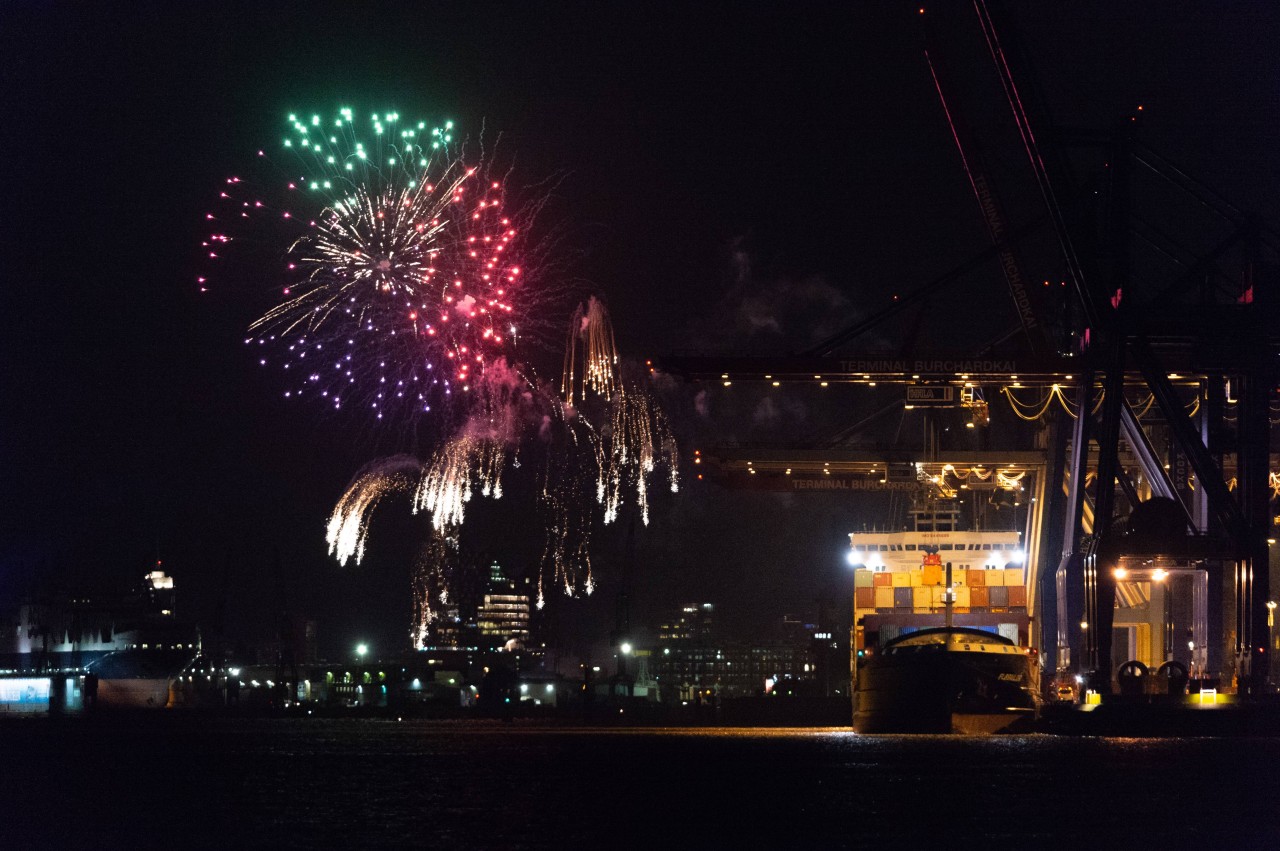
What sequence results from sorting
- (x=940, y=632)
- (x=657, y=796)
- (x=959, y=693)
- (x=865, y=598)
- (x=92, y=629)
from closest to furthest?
1. (x=657, y=796)
2. (x=959, y=693)
3. (x=940, y=632)
4. (x=865, y=598)
5. (x=92, y=629)

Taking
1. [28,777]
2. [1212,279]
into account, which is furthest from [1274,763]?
[28,777]

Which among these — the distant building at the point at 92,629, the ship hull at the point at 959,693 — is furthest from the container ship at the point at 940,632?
the distant building at the point at 92,629

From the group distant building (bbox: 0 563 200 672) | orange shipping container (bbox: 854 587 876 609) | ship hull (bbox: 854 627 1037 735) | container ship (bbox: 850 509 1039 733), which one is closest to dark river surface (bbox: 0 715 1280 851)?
ship hull (bbox: 854 627 1037 735)

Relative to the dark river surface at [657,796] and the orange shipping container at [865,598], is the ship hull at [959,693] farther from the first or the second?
the orange shipping container at [865,598]

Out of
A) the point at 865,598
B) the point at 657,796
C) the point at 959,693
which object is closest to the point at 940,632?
the point at 959,693

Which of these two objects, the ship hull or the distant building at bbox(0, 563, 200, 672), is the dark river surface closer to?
the ship hull

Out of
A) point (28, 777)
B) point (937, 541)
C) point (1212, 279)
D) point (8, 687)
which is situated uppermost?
point (1212, 279)

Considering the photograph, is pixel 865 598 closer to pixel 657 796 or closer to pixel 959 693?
pixel 959 693

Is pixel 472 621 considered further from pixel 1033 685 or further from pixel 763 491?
pixel 1033 685
